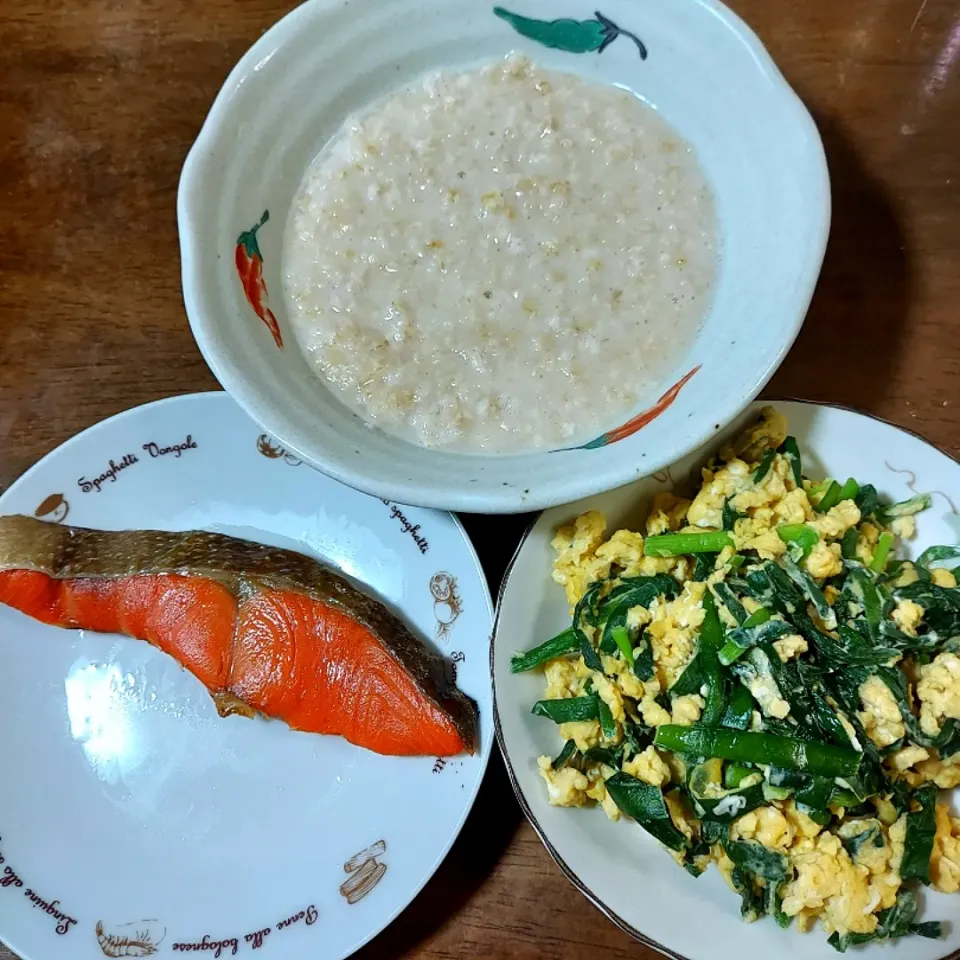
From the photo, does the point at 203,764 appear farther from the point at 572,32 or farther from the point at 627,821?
the point at 572,32

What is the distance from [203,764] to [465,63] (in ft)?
3.77

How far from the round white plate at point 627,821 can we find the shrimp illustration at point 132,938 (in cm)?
62

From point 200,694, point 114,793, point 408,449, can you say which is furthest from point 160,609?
point 408,449

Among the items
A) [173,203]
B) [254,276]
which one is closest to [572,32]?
[254,276]

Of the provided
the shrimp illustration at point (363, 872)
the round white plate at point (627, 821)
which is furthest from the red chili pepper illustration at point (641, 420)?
the shrimp illustration at point (363, 872)

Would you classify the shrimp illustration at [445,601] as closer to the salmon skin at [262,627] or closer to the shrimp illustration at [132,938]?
the salmon skin at [262,627]

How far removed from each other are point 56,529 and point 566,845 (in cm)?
95

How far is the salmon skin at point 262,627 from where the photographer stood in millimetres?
1257

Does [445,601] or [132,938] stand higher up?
[445,601]

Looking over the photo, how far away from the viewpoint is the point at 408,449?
3.53ft

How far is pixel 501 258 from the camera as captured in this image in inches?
45.2

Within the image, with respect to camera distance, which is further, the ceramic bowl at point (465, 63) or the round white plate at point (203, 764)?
the round white plate at point (203, 764)

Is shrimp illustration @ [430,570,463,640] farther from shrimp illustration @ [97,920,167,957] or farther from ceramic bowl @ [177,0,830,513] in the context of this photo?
shrimp illustration @ [97,920,167,957]

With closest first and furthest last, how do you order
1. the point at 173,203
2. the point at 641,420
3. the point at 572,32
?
the point at 641,420 → the point at 572,32 → the point at 173,203
